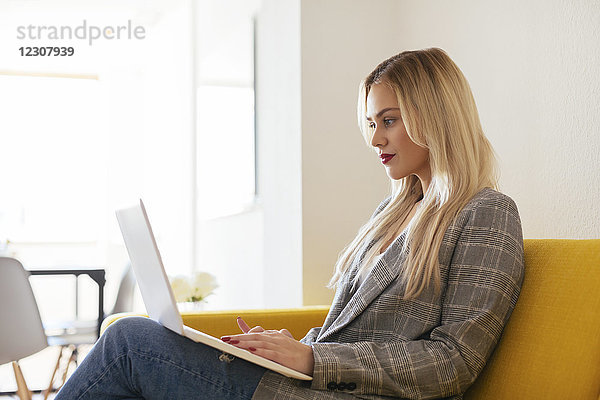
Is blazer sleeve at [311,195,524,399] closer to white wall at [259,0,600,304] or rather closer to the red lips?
the red lips

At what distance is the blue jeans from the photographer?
4.06 feet

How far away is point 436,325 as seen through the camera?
1350 mm

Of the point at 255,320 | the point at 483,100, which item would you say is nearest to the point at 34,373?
the point at 255,320

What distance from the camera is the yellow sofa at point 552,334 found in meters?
1.19

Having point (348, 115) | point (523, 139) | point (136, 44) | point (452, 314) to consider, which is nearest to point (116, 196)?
Answer: point (136, 44)

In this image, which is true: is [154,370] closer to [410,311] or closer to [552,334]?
[410,311]

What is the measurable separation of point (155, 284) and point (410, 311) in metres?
0.51

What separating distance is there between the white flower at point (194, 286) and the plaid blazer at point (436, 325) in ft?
5.16

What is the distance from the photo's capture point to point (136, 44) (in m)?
6.34

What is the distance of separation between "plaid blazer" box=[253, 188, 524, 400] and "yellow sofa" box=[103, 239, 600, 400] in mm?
38

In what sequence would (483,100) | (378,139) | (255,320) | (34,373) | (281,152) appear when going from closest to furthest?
(378,139) → (255,320) → (483,100) → (281,152) → (34,373)

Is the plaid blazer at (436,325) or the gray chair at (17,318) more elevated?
the plaid blazer at (436,325)

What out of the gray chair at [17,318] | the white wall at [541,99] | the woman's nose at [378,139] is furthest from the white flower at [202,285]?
the woman's nose at [378,139]

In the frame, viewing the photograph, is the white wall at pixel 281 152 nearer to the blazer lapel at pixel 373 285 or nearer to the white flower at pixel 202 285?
the white flower at pixel 202 285
